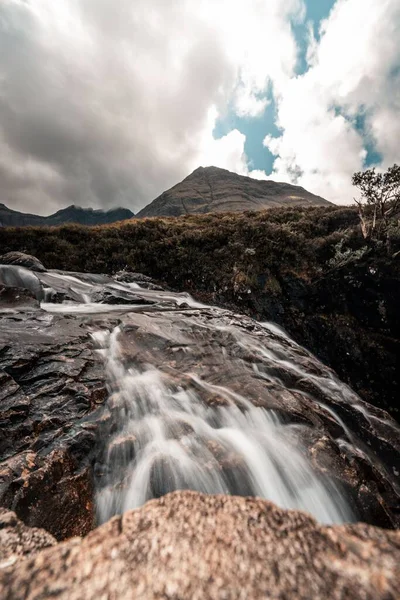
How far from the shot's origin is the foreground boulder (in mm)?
1220

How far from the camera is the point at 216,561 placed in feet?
4.48

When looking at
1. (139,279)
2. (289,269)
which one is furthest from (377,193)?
(139,279)

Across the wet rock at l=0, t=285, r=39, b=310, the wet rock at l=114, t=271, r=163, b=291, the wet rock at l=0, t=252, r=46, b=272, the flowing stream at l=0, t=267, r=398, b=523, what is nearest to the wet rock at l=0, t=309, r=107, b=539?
the flowing stream at l=0, t=267, r=398, b=523

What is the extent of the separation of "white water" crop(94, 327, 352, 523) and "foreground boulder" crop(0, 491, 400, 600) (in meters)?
2.51

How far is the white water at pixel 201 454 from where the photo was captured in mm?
3939

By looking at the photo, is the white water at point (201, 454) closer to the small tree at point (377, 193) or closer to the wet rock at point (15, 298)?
the wet rock at point (15, 298)

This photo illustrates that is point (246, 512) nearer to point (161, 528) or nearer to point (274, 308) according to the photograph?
point (161, 528)

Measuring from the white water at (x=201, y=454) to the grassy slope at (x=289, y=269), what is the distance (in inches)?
437

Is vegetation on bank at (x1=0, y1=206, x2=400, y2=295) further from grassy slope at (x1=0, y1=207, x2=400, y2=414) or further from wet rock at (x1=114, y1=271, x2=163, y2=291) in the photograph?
wet rock at (x1=114, y1=271, x2=163, y2=291)

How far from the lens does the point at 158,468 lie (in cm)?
409

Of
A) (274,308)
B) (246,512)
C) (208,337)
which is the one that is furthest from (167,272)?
(246,512)

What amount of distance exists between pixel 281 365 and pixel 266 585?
22.3 feet

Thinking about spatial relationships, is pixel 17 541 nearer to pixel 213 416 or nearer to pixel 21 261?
pixel 213 416

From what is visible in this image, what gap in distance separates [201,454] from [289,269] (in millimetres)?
15249
